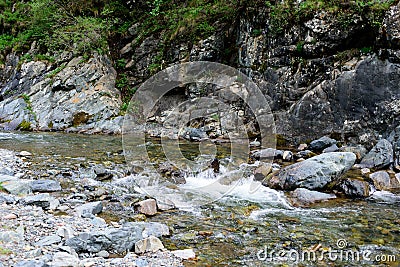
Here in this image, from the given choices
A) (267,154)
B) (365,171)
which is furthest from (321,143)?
(365,171)

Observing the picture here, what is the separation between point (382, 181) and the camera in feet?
23.9

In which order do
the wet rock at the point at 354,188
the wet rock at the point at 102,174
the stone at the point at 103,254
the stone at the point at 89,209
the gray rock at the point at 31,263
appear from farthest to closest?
the wet rock at the point at 102,174, the wet rock at the point at 354,188, the stone at the point at 89,209, the stone at the point at 103,254, the gray rock at the point at 31,263

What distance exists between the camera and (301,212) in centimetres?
580

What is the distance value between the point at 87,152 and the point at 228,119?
6.17 m

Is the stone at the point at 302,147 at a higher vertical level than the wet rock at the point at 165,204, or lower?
higher

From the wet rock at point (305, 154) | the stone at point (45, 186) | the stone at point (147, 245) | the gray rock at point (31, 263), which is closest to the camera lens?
the gray rock at point (31, 263)

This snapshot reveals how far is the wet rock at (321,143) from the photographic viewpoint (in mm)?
10364

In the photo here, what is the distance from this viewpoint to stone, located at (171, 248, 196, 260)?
3.96 metres

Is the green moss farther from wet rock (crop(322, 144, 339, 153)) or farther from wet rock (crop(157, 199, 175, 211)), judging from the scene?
wet rock (crop(322, 144, 339, 153))

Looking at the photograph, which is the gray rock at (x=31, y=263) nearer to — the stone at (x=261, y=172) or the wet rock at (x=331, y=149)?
the stone at (x=261, y=172)

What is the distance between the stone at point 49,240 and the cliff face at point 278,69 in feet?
30.2

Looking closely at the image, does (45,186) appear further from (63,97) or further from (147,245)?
(63,97)

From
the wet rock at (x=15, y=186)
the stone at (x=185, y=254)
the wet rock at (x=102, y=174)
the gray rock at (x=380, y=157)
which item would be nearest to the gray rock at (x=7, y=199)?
the wet rock at (x=15, y=186)

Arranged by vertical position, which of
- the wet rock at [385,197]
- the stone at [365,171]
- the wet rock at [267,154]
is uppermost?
the wet rock at [267,154]
